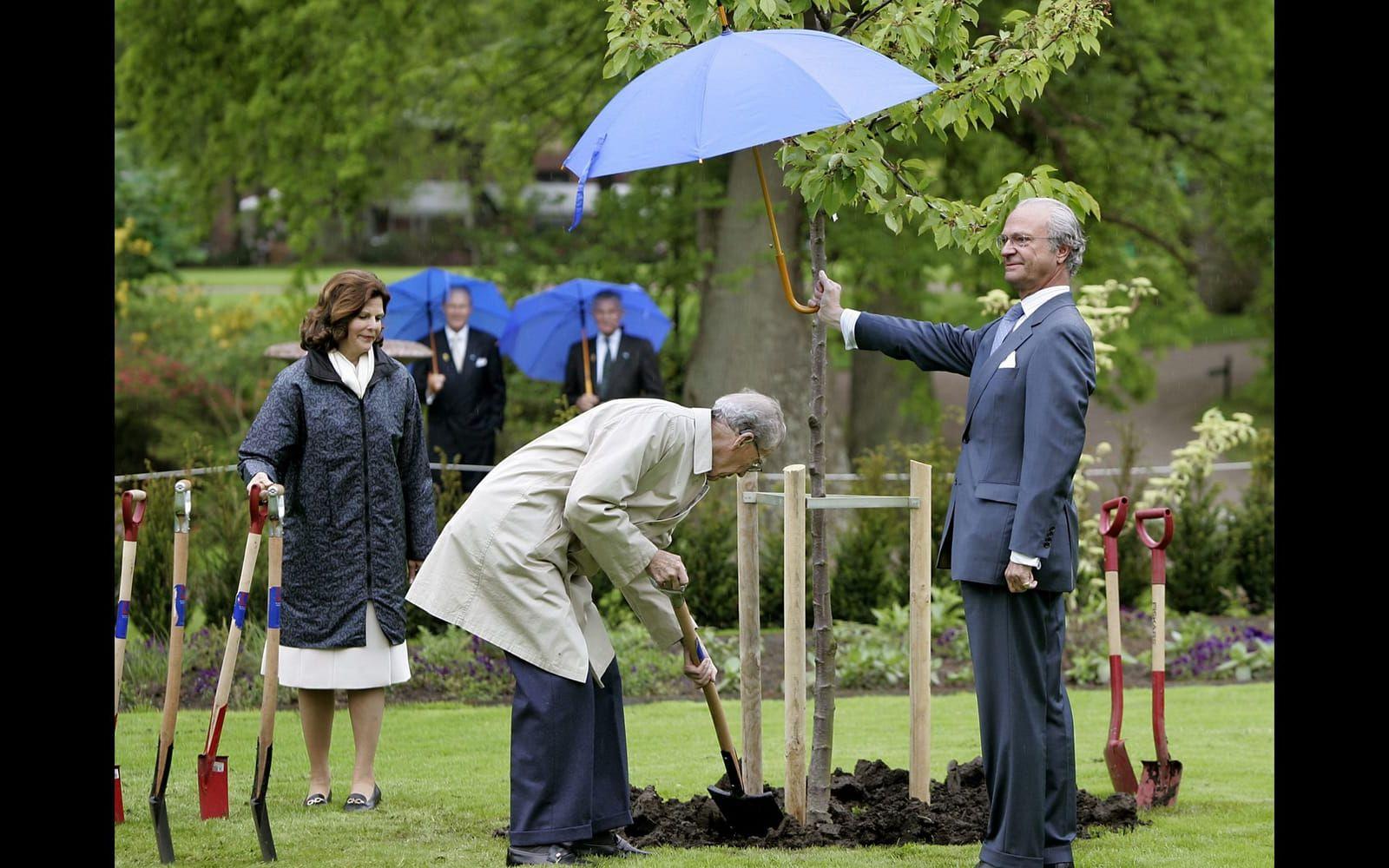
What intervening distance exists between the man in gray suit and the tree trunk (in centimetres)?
73

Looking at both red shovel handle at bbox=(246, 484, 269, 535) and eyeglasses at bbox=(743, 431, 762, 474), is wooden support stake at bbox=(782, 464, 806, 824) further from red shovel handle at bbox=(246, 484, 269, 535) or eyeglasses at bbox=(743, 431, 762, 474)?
red shovel handle at bbox=(246, 484, 269, 535)

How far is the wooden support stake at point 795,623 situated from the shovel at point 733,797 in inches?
5.1

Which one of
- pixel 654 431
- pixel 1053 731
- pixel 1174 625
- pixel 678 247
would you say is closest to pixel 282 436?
pixel 654 431

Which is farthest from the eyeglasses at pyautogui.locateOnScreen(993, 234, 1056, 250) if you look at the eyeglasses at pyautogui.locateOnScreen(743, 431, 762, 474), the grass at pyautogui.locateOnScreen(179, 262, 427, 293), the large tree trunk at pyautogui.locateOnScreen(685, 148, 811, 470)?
the grass at pyautogui.locateOnScreen(179, 262, 427, 293)

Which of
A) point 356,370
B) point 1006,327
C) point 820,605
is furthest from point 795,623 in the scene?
point 356,370

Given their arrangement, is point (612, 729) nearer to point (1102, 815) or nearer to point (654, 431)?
point (654, 431)

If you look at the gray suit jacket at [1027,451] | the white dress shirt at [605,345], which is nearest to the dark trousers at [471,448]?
the white dress shirt at [605,345]

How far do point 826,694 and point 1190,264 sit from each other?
12369 mm

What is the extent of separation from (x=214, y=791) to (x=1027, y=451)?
126 inches

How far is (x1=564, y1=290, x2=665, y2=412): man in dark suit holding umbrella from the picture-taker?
1166 centimetres

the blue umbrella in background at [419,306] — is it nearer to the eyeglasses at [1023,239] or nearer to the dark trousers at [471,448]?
the dark trousers at [471,448]

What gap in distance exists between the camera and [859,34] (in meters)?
5.98

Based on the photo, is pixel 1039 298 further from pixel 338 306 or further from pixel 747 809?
pixel 338 306

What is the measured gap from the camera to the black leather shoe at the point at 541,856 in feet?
17.3
